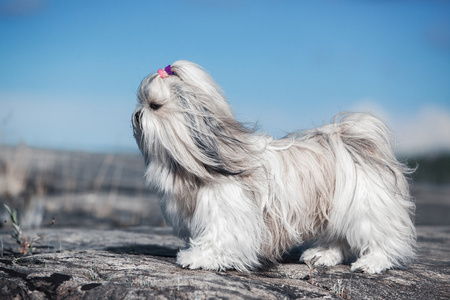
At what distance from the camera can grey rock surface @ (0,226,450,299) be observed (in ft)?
9.59

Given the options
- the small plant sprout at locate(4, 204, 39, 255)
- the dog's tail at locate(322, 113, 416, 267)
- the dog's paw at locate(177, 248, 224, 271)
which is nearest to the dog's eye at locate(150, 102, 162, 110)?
the dog's paw at locate(177, 248, 224, 271)

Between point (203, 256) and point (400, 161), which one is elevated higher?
point (400, 161)

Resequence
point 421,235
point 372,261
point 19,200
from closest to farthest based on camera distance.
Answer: point 372,261 → point 421,235 → point 19,200

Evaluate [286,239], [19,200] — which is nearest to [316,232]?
[286,239]

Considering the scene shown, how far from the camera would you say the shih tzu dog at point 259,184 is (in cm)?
353

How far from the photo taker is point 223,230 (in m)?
3.58

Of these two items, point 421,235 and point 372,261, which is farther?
point 421,235

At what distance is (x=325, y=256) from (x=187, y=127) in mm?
1679

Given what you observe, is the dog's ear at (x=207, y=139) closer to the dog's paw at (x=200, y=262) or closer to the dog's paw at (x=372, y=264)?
the dog's paw at (x=200, y=262)

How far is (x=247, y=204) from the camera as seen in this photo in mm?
3617

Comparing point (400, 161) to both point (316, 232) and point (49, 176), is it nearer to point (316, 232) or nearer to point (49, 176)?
point (316, 232)

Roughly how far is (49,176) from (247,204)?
1031cm

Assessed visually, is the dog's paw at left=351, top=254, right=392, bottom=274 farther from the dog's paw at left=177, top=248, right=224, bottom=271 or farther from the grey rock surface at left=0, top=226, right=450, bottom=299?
the dog's paw at left=177, top=248, right=224, bottom=271

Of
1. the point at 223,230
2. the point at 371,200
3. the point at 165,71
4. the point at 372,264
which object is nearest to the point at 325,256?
the point at 372,264
